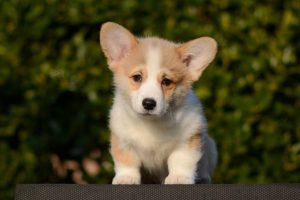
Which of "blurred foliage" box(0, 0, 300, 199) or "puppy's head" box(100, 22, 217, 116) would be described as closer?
"puppy's head" box(100, 22, 217, 116)

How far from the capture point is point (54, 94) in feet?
19.4

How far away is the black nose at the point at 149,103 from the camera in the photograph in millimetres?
3727

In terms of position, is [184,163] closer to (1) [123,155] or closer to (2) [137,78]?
(1) [123,155]

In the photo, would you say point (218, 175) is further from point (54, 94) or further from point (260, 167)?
point (54, 94)

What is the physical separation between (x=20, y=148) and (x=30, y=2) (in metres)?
1.15

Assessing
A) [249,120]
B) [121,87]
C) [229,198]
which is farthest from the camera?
[249,120]

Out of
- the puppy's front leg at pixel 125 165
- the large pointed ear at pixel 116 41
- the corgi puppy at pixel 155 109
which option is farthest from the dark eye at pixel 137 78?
the puppy's front leg at pixel 125 165

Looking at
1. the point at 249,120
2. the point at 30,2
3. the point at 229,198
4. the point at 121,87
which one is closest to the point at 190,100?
the point at 121,87

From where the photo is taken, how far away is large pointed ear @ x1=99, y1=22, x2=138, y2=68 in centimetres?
403

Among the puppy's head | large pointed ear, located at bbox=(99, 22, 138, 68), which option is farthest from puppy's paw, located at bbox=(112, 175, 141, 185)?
large pointed ear, located at bbox=(99, 22, 138, 68)

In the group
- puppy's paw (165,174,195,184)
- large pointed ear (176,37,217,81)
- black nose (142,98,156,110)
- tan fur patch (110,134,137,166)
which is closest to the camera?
black nose (142,98,156,110)

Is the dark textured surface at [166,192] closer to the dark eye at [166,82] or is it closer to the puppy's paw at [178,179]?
the puppy's paw at [178,179]

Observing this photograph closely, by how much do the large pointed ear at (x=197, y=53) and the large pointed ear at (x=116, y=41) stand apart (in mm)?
269

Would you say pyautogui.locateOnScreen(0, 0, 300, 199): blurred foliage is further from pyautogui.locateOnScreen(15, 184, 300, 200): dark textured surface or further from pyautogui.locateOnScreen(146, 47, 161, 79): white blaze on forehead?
pyautogui.locateOnScreen(15, 184, 300, 200): dark textured surface
